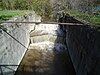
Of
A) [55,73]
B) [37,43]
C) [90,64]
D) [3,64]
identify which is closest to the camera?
[90,64]

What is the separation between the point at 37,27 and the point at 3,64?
12619 millimetres

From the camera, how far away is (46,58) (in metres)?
10.8

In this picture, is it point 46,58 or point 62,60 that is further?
point 46,58

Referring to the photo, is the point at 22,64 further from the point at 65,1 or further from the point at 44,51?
the point at 65,1

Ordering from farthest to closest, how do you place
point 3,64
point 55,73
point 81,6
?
1. point 81,6
2. point 55,73
3. point 3,64

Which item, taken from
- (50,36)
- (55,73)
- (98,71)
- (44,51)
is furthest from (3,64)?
(50,36)

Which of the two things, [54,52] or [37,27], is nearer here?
[54,52]

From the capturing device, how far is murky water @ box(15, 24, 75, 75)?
29.0 feet

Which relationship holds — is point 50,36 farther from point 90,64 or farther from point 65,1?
point 65,1

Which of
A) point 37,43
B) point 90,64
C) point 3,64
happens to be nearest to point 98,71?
point 90,64

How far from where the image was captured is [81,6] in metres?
26.2

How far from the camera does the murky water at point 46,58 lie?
8836mm

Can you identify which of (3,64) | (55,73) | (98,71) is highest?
(98,71)

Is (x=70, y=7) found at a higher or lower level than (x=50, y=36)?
higher
